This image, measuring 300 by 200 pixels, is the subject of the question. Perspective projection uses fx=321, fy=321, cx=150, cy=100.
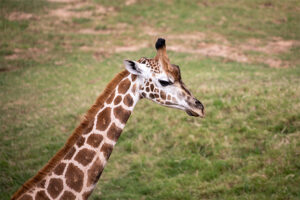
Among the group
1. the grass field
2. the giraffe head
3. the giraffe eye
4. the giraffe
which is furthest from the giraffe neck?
the grass field

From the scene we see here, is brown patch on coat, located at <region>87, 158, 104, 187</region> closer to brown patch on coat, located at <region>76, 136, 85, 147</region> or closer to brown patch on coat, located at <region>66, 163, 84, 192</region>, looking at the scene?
brown patch on coat, located at <region>66, 163, 84, 192</region>

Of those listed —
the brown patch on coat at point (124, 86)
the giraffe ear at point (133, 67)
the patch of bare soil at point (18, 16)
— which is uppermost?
the patch of bare soil at point (18, 16)

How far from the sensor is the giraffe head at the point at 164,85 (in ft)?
13.9

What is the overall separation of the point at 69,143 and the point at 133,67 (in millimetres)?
1247

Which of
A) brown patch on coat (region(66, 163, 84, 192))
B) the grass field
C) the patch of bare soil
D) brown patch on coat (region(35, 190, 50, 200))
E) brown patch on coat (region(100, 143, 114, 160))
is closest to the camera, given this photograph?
brown patch on coat (region(35, 190, 50, 200))

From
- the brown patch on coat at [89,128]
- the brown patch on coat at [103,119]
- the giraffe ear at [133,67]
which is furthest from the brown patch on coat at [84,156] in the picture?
the giraffe ear at [133,67]

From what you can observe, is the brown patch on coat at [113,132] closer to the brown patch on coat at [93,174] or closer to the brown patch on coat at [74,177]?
the brown patch on coat at [93,174]

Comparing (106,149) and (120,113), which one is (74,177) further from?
(120,113)

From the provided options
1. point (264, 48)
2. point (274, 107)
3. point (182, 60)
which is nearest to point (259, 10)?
point (264, 48)

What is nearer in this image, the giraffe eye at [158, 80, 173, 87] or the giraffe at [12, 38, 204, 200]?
the giraffe at [12, 38, 204, 200]

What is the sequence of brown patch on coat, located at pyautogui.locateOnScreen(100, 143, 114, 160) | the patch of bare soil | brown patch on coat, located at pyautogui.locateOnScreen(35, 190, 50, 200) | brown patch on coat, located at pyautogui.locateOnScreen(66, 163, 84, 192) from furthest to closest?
the patch of bare soil → brown patch on coat, located at pyautogui.locateOnScreen(100, 143, 114, 160) → brown patch on coat, located at pyautogui.locateOnScreen(66, 163, 84, 192) → brown patch on coat, located at pyautogui.locateOnScreen(35, 190, 50, 200)

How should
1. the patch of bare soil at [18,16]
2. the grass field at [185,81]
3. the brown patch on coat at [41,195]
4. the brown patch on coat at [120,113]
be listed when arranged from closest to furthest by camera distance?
1. the brown patch on coat at [41,195]
2. the brown patch on coat at [120,113]
3. the grass field at [185,81]
4. the patch of bare soil at [18,16]

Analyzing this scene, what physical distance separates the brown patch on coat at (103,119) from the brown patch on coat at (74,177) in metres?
0.58

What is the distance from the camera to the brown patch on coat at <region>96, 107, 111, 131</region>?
4.13 m
